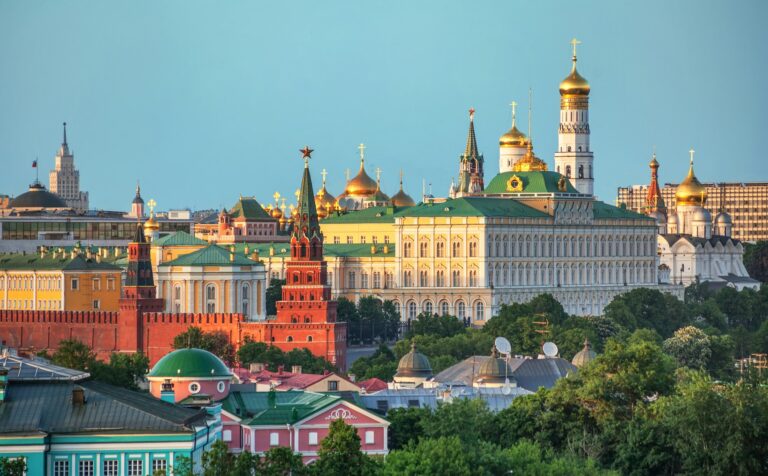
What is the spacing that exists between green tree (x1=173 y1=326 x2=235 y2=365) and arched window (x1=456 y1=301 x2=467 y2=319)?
99.4 ft

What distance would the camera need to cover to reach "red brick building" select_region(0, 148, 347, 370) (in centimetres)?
14888

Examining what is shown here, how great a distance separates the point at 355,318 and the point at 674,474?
83.8 m

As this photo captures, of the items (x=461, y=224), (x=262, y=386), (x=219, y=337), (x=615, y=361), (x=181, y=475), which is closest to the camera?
(x=181, y=475)

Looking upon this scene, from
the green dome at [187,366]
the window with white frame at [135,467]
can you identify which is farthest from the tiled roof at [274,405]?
the window with white frame at [135,467]

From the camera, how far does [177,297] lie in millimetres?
165125

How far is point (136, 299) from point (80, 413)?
8864cm

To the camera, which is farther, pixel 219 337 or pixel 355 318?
pixel 355 318

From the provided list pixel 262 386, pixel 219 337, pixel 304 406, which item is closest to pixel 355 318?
pixel 219 337

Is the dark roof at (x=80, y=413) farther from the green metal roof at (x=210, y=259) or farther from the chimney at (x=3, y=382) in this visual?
the green metal roof at (x=210, y=259)

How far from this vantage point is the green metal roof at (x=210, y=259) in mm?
165000

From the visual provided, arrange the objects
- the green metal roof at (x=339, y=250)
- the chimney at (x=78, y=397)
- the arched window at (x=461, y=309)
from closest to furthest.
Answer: the chimney at (x=78, y=397), the arched window at (x=461, y=309), the green metal roof at (x=339, y=250)

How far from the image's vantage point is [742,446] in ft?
270

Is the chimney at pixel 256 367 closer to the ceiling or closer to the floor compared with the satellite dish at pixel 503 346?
closer to the floor

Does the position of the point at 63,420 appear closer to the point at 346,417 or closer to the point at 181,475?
the point at 181,475
